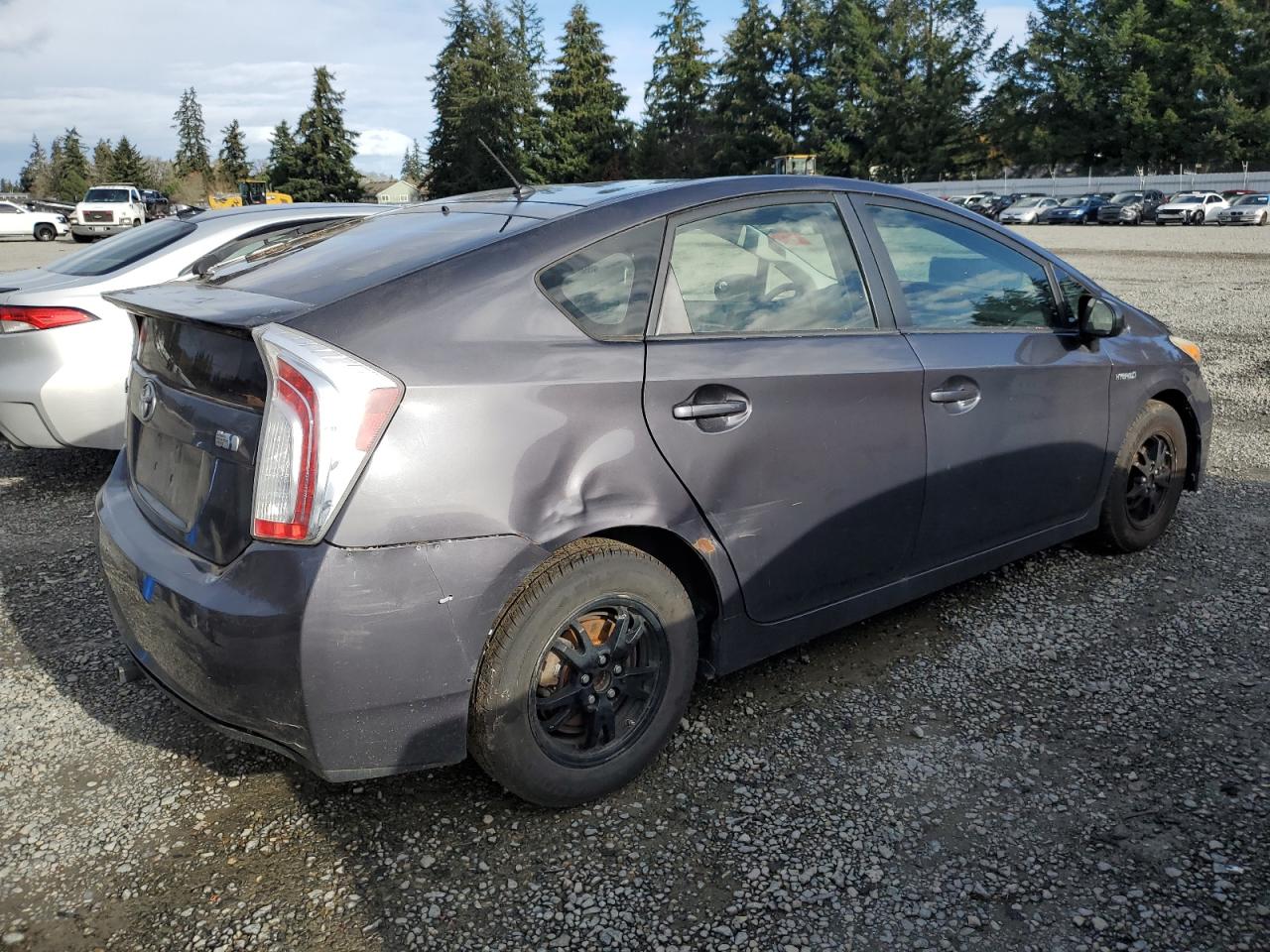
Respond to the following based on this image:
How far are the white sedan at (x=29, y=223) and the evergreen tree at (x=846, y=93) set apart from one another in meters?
48.6

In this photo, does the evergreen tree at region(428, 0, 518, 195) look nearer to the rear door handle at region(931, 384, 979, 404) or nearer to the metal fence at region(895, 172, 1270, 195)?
the metal fence at region(895, 172, 1270, 195)

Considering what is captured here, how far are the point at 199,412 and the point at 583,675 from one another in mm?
1187

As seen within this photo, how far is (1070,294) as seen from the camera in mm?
4152

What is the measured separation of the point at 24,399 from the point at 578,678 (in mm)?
4112

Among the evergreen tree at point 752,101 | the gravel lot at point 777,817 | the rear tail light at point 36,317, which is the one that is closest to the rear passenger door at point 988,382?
the gravel lot at point 777,817

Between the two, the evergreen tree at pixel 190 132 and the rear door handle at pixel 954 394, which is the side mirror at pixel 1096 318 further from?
the evergreen tree at pixel 190 132

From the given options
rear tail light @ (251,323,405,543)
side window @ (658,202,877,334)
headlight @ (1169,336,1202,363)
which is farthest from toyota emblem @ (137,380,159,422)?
headlight @ (1169,336,1202,363)

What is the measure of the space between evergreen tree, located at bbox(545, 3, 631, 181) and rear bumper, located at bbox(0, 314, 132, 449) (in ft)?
246

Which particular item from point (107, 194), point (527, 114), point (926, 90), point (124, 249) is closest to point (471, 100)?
point (527, 114)

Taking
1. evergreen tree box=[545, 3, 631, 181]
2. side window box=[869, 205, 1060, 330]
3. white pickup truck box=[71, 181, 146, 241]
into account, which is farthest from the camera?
evergreen tree box=[545, 3, 631, 181]

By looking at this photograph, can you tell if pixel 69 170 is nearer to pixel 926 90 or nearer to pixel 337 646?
pixel 926 90

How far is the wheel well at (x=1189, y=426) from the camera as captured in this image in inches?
177

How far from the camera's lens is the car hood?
5551mm

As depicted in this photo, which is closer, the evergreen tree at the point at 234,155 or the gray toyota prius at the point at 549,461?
the gray toyota prius at the point at 549,461
